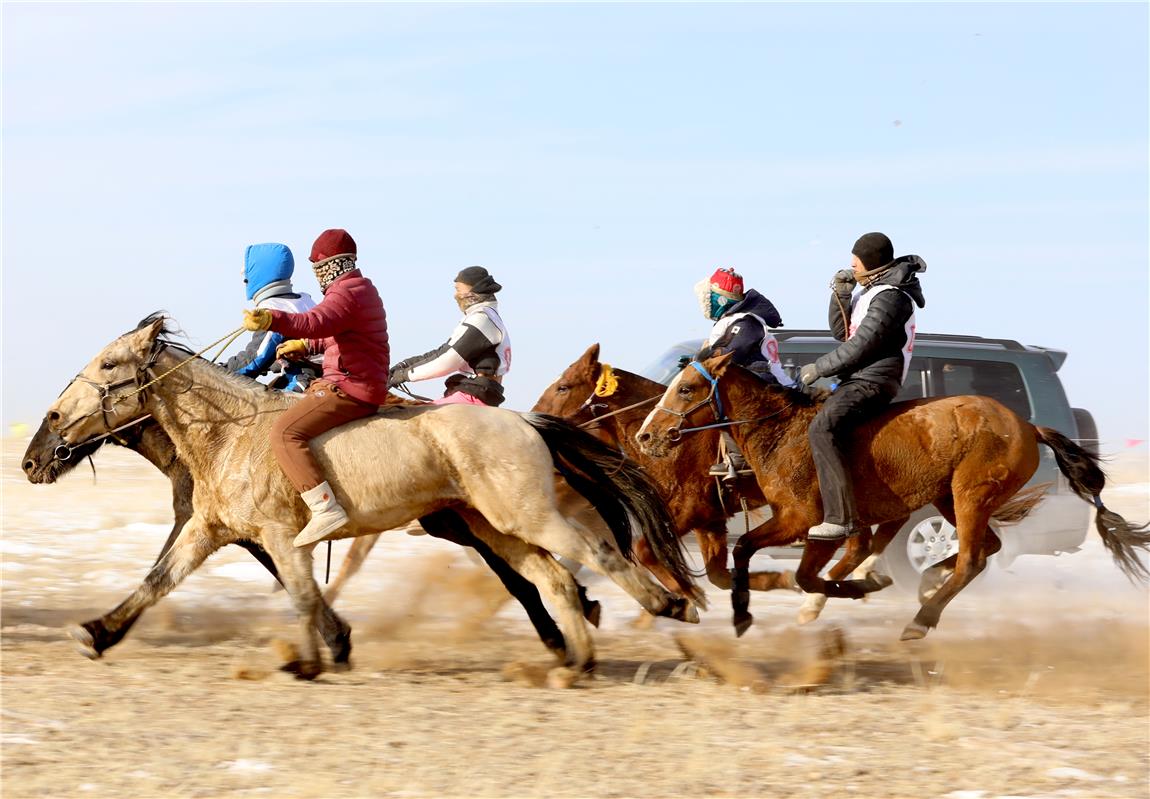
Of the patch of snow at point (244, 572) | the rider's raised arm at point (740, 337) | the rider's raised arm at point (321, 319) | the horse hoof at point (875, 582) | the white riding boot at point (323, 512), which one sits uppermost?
the rider's raised arm at point (321, 319)

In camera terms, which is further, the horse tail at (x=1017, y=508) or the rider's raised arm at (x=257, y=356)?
the horse tail at (x=1017, y=508)

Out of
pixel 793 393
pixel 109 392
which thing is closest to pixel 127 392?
pixel 109 392

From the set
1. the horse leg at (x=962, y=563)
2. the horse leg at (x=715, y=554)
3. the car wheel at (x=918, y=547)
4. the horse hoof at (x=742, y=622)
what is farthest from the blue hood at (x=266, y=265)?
the car wheel at (x=918, y=547)

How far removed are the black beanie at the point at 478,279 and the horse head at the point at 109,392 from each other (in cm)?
224

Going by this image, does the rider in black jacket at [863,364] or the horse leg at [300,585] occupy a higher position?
the rider in black jacket at [863,364]

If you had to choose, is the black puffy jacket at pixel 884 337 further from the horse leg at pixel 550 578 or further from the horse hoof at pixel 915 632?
the horse leg at pixel 550 578

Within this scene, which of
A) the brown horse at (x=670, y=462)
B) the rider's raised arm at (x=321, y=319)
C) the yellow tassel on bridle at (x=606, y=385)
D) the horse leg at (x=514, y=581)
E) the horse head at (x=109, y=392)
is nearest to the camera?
the rider's raised arm at (x=321, y=319)

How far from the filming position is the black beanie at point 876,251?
852cm

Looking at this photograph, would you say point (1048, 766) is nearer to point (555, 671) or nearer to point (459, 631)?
point (555, 671)

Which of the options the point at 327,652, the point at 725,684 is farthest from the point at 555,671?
the point at 327,652

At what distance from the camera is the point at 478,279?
9.14 m

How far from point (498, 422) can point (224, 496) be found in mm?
1479

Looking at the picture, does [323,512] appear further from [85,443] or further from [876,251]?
[876,251]

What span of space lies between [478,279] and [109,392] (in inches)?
102
